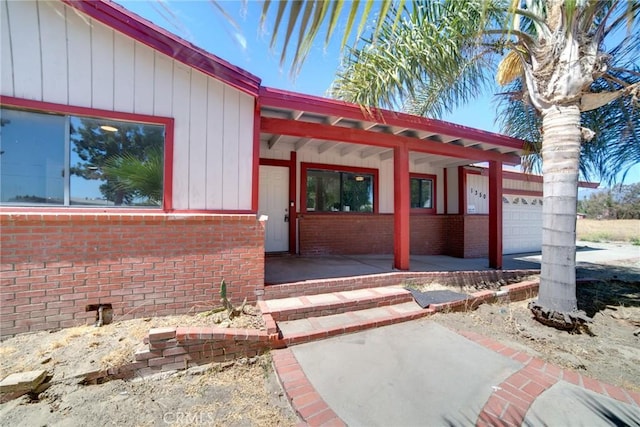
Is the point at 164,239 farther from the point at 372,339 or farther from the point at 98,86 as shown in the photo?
the point at 372,339

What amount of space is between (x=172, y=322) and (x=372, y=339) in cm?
242

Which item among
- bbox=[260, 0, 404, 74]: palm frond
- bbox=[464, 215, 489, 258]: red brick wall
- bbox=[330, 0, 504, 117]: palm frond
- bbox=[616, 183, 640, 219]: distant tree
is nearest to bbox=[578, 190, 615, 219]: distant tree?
bbox=[616, 183, 640, 219]: distant tree

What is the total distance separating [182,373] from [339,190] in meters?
5.45

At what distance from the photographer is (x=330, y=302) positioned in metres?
3.90

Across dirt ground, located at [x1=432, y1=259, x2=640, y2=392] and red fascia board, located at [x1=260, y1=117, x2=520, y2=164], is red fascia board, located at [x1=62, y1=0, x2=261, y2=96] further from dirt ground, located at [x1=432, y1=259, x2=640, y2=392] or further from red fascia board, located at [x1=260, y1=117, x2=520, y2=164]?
dirt ground, located at [x1=432, y1=259, x2=640, y2=392]

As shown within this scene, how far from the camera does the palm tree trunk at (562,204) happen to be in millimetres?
3762

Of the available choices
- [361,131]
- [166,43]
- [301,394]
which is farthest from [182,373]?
[361,131]

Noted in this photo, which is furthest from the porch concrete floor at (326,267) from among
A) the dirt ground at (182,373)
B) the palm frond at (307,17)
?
the palm frond at (307,17)

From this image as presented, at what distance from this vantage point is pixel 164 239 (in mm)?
3496

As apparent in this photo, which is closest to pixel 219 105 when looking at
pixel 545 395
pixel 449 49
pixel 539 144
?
pixel 449 49

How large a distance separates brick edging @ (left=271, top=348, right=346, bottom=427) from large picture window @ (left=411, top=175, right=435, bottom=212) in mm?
6654

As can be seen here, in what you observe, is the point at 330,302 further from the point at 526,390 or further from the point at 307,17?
the point at 307,17

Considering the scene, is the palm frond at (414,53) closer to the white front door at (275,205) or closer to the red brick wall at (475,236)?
the white front door at (275,205)

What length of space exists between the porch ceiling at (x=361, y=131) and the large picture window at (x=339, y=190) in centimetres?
75
